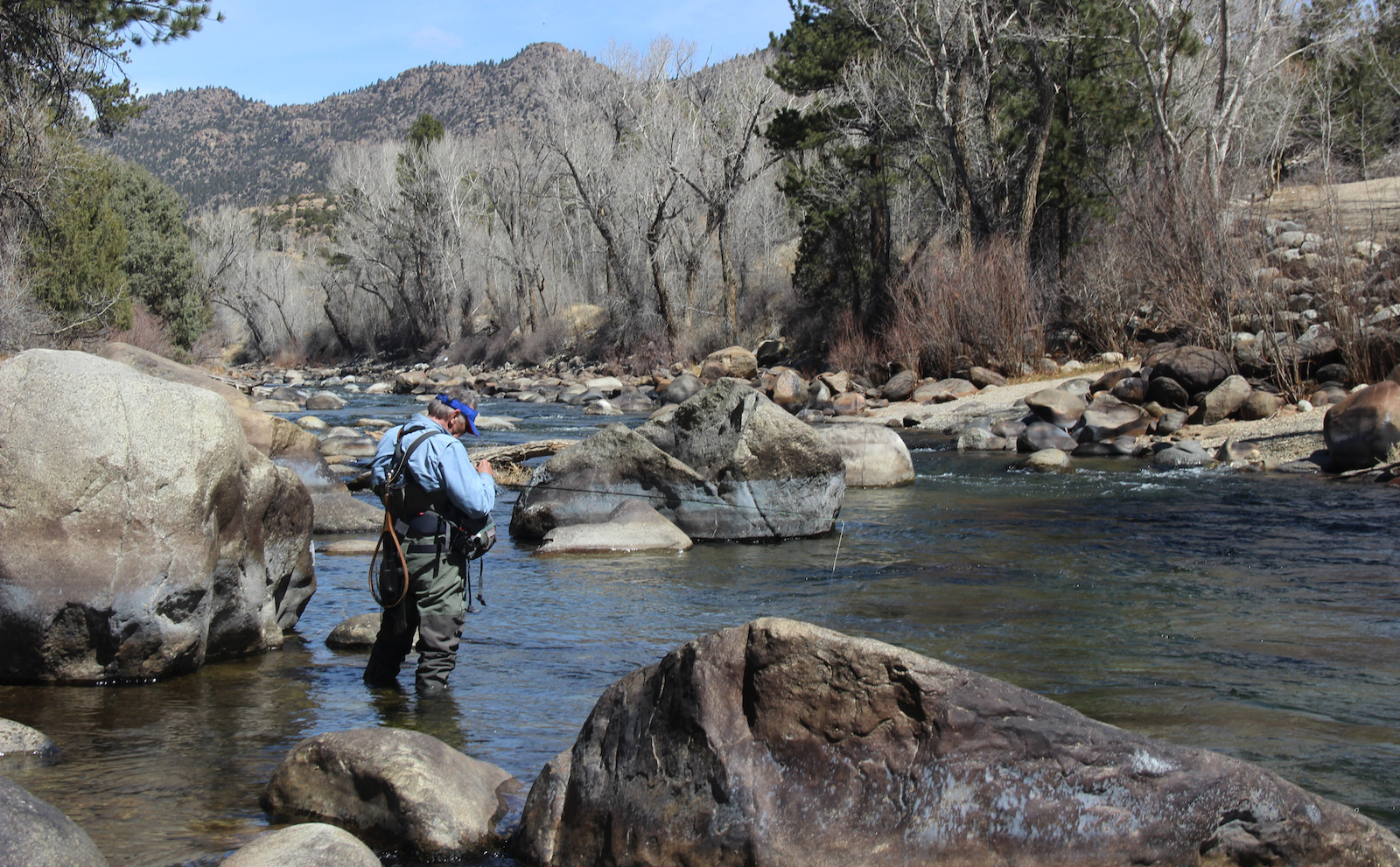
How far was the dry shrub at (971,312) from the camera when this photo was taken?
2317cm

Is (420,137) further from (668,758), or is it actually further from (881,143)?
(668,758)

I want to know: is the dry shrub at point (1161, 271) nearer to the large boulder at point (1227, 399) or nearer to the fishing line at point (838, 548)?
the large boulder at point (1227, 399)

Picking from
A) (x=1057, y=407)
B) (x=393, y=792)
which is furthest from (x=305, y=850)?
(x=1057, y=407)

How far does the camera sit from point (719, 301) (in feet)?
132

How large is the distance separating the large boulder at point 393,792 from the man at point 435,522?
53.0 inches

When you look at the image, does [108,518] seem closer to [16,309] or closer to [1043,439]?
[1043,439]

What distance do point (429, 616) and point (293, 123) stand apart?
6596 inches

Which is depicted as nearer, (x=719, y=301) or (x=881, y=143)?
(x=881, y=143)

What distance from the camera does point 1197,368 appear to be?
17.3 m

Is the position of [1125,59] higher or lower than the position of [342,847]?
higher

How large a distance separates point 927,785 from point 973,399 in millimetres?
18640

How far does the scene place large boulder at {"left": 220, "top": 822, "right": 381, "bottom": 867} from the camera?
139 inches

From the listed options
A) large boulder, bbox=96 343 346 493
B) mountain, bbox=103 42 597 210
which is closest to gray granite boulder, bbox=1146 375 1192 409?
large boulder, bbox=96 343 346 493

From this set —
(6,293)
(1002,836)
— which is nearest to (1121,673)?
(1002,836)
